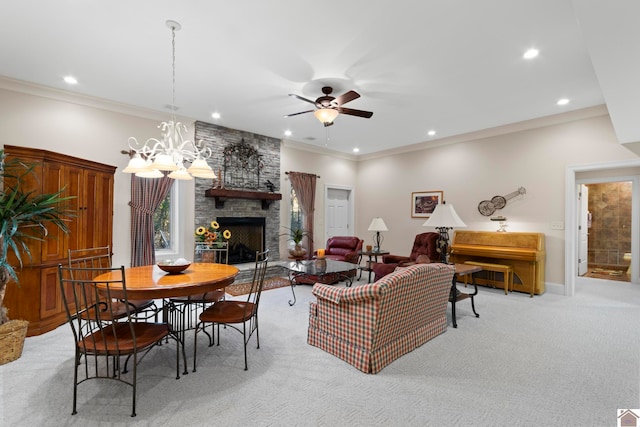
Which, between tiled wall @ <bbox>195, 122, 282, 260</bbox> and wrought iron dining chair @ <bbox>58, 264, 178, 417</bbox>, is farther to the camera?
tiled wall @ <bbox>195, 122, 282, 260</bbox>

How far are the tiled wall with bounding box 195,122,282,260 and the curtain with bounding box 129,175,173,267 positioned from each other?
2.37 feet

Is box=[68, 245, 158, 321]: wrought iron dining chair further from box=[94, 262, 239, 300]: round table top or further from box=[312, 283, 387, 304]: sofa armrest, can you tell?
box=[312, 283, 387, 304]: sofa armrest

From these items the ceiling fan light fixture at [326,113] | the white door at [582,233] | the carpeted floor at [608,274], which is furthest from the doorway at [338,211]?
the carpeted floor at [608,274]

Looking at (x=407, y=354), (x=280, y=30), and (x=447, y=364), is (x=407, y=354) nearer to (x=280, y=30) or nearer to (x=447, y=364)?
(x=447, y=364)

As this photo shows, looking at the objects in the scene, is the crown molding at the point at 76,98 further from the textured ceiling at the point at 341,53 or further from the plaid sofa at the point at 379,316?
the plaid sofa at the point at 379,316

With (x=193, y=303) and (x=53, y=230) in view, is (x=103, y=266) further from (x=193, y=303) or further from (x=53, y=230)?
(x=193, y=303)

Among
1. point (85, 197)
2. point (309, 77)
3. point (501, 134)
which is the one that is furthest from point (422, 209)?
point (85, 197)

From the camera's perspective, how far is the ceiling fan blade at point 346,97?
328 cm

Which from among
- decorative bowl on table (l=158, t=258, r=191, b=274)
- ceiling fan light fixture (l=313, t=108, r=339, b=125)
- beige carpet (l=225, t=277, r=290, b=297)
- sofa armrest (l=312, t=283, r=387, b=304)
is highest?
ceiling fan light fixture (l=313, t=108, r=339, b=125)

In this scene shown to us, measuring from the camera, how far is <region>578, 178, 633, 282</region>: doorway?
6.90m

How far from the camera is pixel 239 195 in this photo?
5.62 m

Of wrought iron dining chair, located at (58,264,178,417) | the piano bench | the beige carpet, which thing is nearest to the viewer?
wrought iron dining chair, located at (58,264,178,417)

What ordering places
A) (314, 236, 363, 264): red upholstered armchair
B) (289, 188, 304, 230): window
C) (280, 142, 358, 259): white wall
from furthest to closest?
(289, 188, 304, 230): window < (280, 142, 358, 259): white wall < (314, 236, 363, 264): red upholstered armchair

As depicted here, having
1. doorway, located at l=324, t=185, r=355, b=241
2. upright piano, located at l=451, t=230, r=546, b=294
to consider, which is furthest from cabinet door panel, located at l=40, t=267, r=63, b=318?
upright piano, located at l=451, t=230, r=546, b=294
